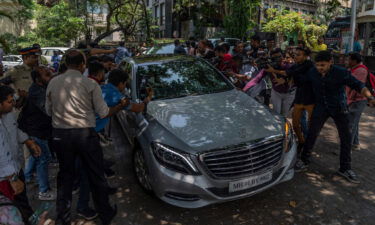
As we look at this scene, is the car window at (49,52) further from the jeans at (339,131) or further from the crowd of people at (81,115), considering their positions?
the jeans at (339,131)

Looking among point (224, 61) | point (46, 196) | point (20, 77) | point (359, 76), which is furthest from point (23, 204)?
point (359, 76)

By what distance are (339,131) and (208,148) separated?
7.33 ft

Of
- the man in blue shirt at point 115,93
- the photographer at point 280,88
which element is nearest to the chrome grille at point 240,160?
the man in blue shirt at point 115,93

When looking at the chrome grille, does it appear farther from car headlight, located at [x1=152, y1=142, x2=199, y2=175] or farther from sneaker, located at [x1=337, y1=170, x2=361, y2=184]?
sneaker, located at [x1=337, y1=170, x2=361, y2=184]

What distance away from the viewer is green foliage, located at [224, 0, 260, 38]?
23.4 metres

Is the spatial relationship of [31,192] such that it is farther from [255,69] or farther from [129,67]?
[255,69]

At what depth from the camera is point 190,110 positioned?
151 inches

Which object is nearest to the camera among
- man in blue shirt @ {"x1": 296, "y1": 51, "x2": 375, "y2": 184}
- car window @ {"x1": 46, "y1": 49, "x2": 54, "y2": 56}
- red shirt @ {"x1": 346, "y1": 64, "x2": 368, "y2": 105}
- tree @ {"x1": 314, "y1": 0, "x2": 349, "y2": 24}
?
man in blue shirt @ {"x1": 296, "y1": 51, "x2": 375, "y2": 184}

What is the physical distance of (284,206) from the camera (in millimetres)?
3605

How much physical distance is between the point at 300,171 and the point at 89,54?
448 cm

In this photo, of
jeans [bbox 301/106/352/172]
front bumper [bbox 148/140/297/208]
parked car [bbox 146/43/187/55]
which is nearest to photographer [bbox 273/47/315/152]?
jeans [bbox 301/106/352/172]

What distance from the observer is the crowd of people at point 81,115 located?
2.71 metres

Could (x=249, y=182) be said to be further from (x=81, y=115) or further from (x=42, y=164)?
(x=42, y=164)

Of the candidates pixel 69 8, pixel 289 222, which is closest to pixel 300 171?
pixel 289 222
